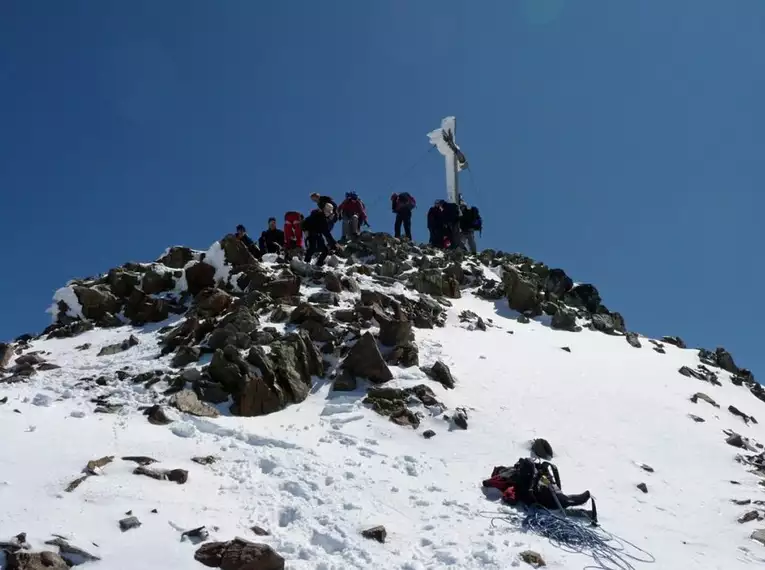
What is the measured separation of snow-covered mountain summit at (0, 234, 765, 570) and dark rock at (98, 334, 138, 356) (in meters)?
0.11

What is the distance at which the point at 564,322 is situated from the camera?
1942cm

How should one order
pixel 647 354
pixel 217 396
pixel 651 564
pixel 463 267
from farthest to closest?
pixel 463 267 < pixel 647 354 < pixel 217 396 < pixel 651 564

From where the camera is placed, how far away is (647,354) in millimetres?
18234

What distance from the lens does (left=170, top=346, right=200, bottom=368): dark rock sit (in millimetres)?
12057

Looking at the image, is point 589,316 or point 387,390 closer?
point 387,390

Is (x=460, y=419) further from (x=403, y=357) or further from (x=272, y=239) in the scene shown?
(x=272, y=239)

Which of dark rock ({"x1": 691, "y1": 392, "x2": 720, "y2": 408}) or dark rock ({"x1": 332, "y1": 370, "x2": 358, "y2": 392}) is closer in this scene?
dark rock ({"x1": 332, "y1": 370, "x2": 358, "y2": 392})

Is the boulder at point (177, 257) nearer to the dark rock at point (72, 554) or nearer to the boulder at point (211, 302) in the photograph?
the boulder at point (211, 302)

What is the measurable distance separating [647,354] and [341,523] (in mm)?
13870

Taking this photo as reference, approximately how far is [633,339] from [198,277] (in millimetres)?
13567

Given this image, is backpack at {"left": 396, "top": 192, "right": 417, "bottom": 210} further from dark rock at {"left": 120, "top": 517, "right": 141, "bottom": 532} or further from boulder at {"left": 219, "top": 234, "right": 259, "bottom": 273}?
dark rock at {"left": 120, "top": 517, "right": 141, "bottom": 532}

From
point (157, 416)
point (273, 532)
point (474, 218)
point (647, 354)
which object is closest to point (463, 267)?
point (474, 218)

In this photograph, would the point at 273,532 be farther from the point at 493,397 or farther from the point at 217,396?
the point at 493,397

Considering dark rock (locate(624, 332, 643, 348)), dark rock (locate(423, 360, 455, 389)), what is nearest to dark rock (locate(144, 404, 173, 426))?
dark rock (locate(423, 360, 455, 389))
